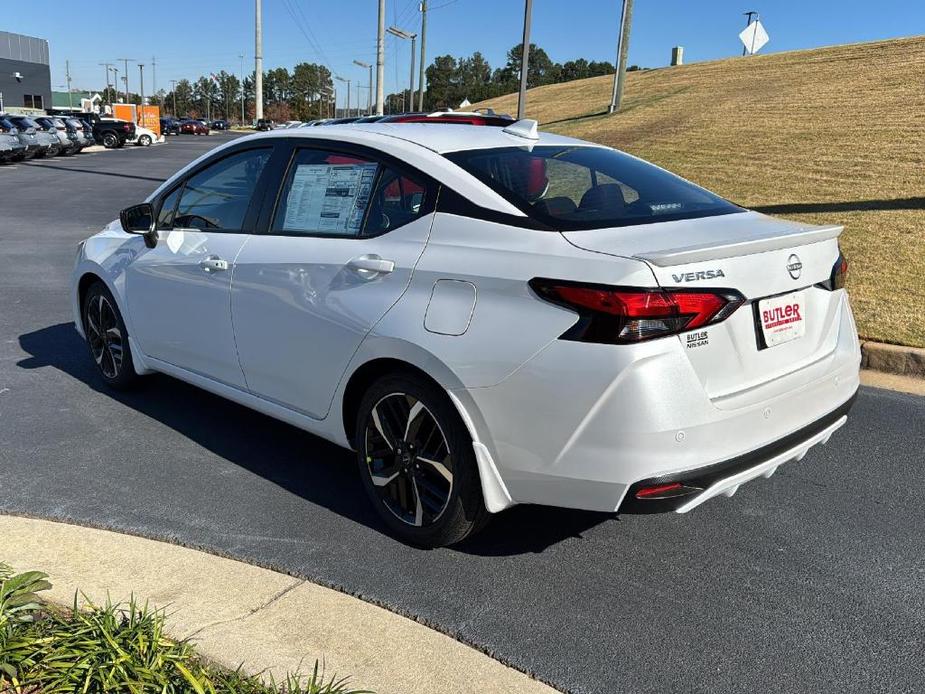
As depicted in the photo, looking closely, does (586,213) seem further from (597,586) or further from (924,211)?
(924,211)

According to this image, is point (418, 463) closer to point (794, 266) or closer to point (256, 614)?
point (256, 614)

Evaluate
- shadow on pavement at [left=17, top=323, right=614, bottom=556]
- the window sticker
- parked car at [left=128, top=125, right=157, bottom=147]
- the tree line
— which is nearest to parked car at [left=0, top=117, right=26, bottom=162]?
parked car at [left=128, top=125, right=157, bottom=147]

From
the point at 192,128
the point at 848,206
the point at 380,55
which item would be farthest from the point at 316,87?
the point at 848,206

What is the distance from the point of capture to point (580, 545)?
3.61 m

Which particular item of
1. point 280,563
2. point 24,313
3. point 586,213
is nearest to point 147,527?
point 280,563

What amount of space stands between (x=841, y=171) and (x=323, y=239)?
532 inches

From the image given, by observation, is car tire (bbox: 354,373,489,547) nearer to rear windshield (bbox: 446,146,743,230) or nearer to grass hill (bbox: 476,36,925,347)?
rear windshield (bbox: 446,146,743,230)

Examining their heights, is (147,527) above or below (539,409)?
below

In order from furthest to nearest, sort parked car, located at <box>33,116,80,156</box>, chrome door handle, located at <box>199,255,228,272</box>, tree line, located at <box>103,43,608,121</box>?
1. tree line, located at <box>103,43,608,121</box>
2. parked car, located at <box>33,116,80,156</box>
3. chrome door handle, located at <box>199,255,228,272</box>

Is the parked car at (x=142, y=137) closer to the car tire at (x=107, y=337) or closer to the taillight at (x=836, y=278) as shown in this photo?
the car tire at (x=107, y=337)

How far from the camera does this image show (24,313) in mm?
7602

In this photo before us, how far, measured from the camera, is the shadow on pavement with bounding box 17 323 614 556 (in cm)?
373

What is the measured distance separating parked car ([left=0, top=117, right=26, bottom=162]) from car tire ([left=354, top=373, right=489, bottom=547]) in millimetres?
32013

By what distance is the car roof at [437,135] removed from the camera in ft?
12.3
